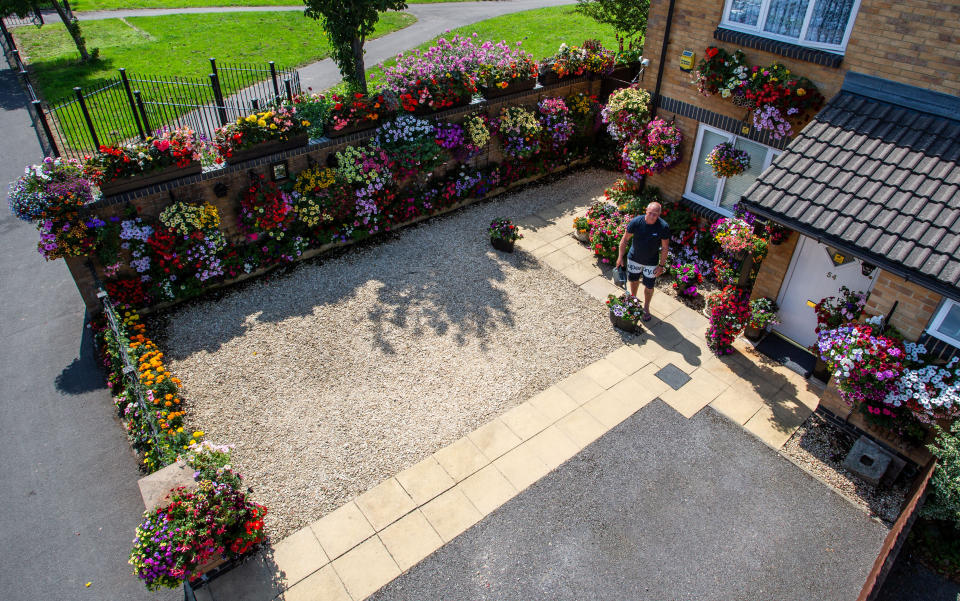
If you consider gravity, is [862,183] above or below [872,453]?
above

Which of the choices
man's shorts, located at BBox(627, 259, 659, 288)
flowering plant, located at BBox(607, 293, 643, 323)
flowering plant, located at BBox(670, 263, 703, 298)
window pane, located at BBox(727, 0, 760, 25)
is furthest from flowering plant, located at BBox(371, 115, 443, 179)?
window pane, located at BBox(727, 0, 760, 25)

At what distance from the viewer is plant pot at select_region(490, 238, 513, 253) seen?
11383mm

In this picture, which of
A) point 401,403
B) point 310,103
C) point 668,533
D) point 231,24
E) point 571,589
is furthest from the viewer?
point 231,24

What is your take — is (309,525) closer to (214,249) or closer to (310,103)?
(214,249)

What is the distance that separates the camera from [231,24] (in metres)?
25.3

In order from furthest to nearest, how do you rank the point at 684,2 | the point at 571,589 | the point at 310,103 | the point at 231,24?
the point at 231,24 → the point at 310,103 → the point at 684,2 → the point at 571,589

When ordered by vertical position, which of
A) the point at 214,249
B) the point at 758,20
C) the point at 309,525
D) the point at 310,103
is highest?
the point at 758,20

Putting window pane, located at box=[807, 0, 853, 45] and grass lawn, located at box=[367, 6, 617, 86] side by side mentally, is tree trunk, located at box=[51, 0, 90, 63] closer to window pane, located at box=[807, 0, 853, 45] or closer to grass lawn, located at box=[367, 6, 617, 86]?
grass lawn, located at box=[367, 6, 617, 86]

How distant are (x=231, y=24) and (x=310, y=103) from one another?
61.2 feet

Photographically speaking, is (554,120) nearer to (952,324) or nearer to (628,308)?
(628,308)

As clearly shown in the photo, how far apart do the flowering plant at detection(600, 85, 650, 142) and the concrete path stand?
32.5 feet

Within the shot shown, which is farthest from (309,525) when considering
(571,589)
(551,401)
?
Result: (551,401)

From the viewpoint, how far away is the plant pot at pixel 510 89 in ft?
41.5

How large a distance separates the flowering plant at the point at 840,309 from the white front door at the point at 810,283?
0.67ft
